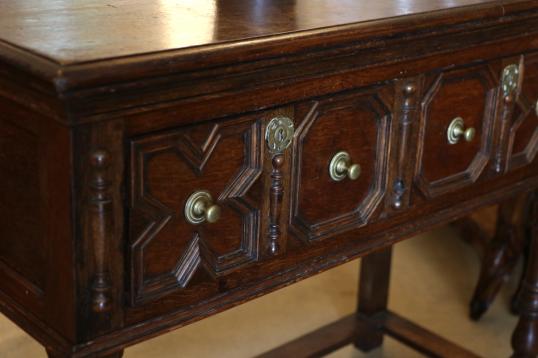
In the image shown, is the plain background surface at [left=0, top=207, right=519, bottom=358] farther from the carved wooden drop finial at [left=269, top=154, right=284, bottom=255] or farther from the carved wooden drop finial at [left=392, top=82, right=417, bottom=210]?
the carved wooden drop finial at [left=269, top=154, right=284, bottom=255]

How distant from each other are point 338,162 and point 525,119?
466mm

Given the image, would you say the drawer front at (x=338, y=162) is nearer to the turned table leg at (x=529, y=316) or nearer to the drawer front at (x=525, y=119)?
the drawer front at (x=525, y=119)

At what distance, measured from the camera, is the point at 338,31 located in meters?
1.14

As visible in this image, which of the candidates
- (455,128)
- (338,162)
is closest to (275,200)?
(338,162)

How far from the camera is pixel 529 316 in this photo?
1.80 meters

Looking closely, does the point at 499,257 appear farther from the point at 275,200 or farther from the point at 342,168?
the point at 275,200

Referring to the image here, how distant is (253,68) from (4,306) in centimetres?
43

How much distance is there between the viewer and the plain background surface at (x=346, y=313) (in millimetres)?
2133

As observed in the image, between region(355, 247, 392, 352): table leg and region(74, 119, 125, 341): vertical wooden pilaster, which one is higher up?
region(74, 119, 125, 341): vertical wooden pilaster

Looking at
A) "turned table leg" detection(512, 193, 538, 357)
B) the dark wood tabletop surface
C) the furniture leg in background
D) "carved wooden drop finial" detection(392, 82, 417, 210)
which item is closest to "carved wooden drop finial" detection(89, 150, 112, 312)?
the dark wood tabletop surface

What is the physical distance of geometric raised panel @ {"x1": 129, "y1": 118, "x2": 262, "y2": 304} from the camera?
1.03 m

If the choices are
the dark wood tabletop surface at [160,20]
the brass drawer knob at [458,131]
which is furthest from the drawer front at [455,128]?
the dark wood tabletop surface at [160,20]

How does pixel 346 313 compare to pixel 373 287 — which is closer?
pixel 373 287

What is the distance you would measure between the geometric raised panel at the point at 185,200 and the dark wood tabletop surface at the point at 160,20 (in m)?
0.11
